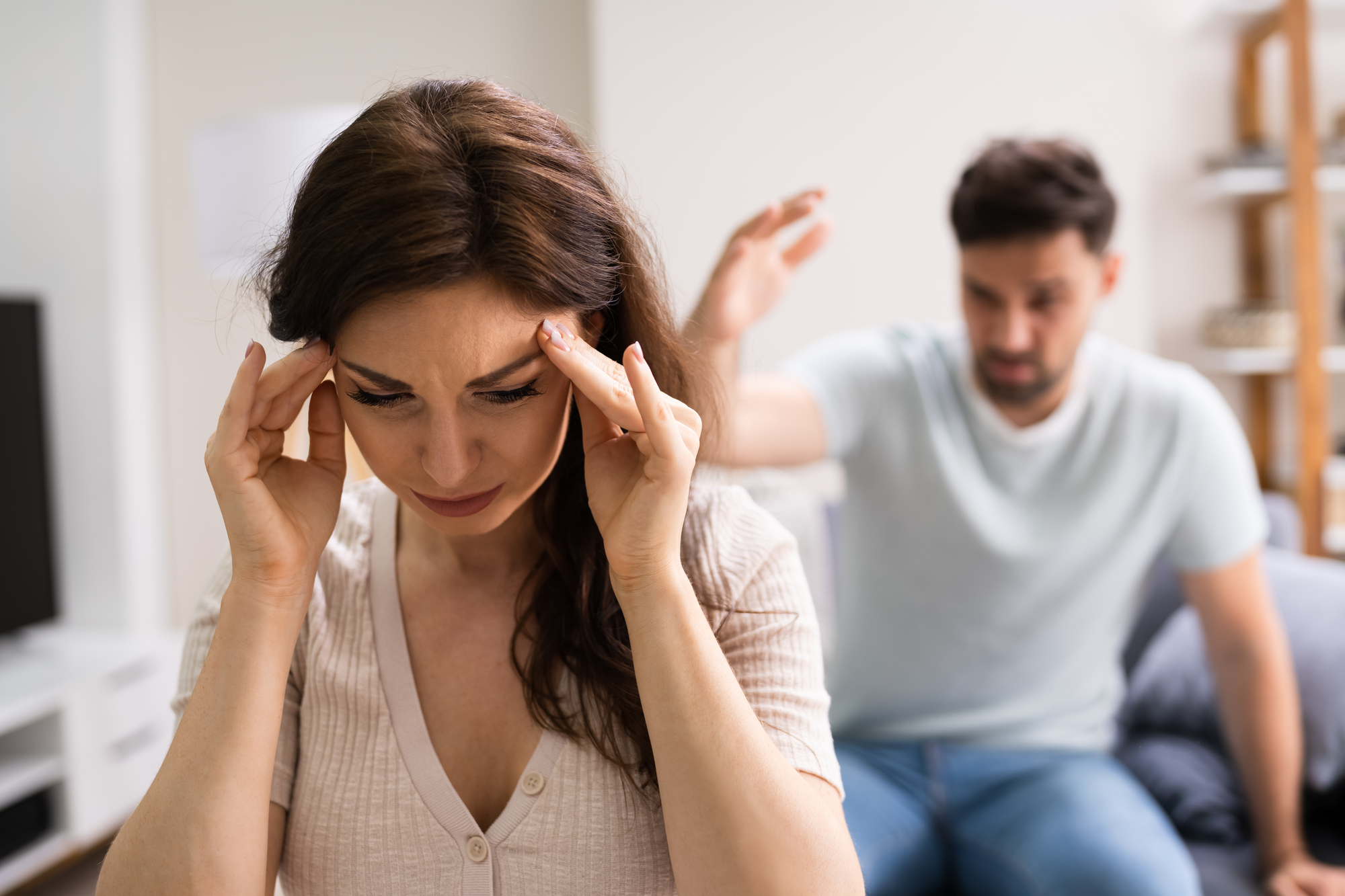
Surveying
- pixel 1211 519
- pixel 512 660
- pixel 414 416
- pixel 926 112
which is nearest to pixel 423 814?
Result: pixel 512 660

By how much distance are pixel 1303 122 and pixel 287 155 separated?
8.31 feet

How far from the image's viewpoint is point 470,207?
2.46 ft

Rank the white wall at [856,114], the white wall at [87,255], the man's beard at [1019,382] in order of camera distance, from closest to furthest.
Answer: the man's beard at [1019,382], the white wall at [856,114], the white wall at [87,255]

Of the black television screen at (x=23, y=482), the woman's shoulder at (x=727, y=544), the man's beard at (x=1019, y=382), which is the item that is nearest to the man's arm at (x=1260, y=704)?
the man's beard at (x=1019, y=382)

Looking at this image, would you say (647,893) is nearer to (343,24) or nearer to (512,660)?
(512,660)

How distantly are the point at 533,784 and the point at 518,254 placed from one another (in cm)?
44

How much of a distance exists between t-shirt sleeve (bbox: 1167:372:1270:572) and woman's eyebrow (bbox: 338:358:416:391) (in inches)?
52.2

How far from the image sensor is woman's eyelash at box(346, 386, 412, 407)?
0.79 meters

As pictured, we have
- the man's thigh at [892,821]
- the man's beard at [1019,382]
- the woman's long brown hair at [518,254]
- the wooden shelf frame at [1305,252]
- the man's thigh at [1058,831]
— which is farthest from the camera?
the wooden shelf frame at [1305,252]

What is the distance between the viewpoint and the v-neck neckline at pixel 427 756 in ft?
2.76

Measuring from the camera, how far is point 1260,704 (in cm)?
154

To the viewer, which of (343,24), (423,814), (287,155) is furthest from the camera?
(343,24)

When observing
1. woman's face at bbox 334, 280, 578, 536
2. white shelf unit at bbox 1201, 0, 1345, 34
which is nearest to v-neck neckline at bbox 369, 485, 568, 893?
woman's face at bbox 334, 280, 578, 536

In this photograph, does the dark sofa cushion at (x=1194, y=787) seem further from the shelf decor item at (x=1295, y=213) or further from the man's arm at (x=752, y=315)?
the shelf decor item at (x=1295, y=213)
